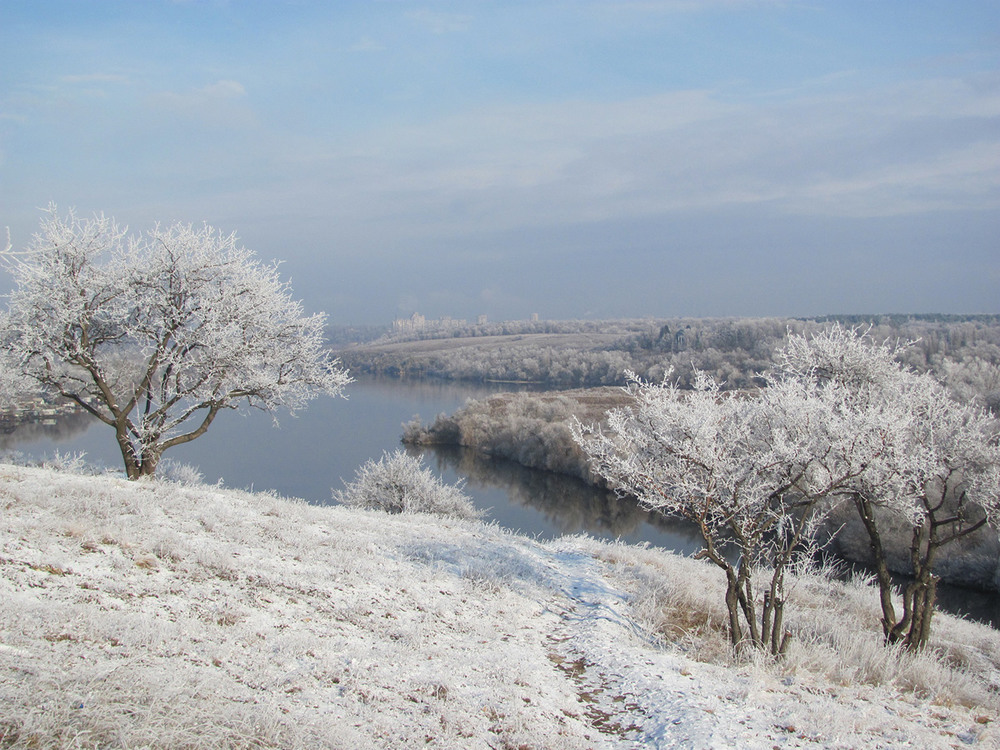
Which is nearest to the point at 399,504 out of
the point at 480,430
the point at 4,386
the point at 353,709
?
the point at 4,386

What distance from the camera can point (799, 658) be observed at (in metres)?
6.61

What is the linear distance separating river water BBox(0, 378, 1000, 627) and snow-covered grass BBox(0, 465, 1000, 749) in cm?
1152

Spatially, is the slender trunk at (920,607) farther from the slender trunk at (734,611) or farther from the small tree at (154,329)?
the small tree at (154,329)

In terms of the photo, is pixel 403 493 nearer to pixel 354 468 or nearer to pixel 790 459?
pixel 790 459

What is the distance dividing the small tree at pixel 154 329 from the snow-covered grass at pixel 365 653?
3152mm

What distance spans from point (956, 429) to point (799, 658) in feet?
14.0

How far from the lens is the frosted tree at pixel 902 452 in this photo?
7.12 metres

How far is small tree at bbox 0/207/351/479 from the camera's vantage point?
435 inches

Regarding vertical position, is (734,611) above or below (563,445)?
above

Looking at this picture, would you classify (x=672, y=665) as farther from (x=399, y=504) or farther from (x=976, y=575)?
(x=976, y=575)

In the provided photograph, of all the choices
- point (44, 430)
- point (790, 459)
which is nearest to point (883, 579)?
point (790, 459)

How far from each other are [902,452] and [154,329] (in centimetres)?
1245

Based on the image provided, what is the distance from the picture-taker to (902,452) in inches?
297

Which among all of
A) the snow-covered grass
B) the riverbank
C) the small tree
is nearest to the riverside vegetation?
the snow-covered grass
